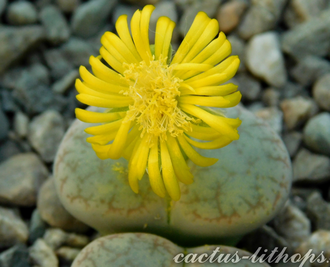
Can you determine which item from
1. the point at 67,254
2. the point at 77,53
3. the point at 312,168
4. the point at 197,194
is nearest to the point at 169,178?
the point at 197,194

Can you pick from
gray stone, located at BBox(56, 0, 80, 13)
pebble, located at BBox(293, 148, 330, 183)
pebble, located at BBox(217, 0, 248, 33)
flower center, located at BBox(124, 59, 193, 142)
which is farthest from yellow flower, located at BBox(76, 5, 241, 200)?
gray stone, located at BBox(56, 0, 80, 13)

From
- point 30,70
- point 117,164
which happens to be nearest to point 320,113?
point 117,164

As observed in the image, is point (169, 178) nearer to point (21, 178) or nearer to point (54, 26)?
point (21, 178)

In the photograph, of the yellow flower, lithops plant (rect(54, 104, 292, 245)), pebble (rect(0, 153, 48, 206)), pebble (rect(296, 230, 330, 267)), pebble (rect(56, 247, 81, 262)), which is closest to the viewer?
the yellow flower

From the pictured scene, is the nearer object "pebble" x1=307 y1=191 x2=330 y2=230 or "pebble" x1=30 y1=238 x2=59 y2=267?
"pebble" x1=30 y1=238 x2=59 y2=267

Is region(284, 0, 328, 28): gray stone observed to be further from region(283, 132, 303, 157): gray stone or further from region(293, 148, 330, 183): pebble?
region(293, 148, 330, 183): pebble

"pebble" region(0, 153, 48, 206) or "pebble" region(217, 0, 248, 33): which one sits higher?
"pebble" region(217, 0, 248, 33)
